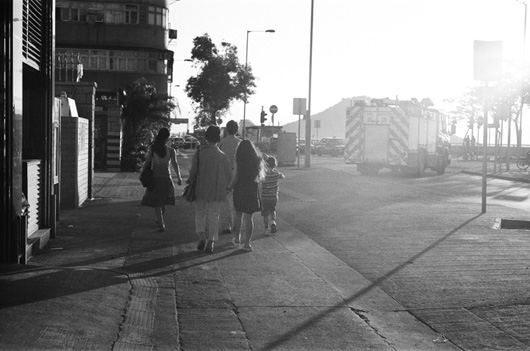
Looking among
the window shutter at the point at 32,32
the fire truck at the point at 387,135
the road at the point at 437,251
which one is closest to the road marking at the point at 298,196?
the road at the point at 437,251

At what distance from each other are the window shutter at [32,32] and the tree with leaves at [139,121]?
23.0 meters

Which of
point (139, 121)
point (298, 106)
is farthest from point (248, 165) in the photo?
point (298, 106)

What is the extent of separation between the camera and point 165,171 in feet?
47.6

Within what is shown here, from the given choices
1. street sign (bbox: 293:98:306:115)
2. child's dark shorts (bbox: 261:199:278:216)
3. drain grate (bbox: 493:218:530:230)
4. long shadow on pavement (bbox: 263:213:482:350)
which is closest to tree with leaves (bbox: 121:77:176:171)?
street sign (bbox: 293:98:306:115)

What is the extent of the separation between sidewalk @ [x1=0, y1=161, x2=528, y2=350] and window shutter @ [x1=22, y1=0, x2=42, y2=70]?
8.01ft

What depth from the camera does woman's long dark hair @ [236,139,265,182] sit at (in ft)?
40.9

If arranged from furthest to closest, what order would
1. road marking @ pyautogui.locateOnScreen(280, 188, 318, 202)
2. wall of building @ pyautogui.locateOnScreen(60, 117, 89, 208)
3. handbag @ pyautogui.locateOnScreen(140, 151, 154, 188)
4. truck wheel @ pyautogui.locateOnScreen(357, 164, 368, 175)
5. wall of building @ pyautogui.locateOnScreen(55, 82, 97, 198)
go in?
truck wheel @ pyautogui.locateOnScreen(357, 164, 368, 175) → road marking @ pyautogui.locateOnScreen(280, 188, 318, 202) → wall of building @ pyautogui.locateOnScreen(55, 82, 97, 198) → wall of building @ pyautogui.locateOnScreen(60, 117, 89, 208) → handbag @ pyautogui.locateOnScreen(140, 151, 154, 188)

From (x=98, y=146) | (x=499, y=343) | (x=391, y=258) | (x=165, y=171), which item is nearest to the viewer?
(x=499, y=343)

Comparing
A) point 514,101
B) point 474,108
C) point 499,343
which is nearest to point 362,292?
point 499,343

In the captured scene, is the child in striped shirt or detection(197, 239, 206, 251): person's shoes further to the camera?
the child in striped shirt

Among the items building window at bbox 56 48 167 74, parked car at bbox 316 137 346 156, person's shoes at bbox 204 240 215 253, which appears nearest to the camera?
person's shoes at bbox 204 240 215 253

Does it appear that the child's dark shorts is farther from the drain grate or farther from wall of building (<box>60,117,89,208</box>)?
wall of building (<box>60,117,89,208</box>)

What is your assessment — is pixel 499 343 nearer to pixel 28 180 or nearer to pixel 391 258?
pixel 391 258

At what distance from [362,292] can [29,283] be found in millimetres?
3342
